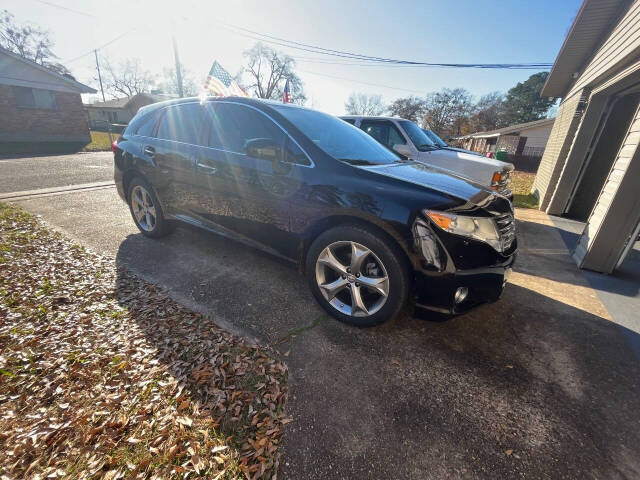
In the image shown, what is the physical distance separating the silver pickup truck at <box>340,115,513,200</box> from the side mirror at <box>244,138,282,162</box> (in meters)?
3.26

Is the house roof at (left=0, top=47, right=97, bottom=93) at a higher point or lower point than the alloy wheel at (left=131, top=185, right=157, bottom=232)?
higher

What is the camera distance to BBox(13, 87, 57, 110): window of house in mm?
16703

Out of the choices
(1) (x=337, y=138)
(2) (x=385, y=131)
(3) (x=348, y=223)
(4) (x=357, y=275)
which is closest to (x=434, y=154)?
(2) (x=385, y=131)

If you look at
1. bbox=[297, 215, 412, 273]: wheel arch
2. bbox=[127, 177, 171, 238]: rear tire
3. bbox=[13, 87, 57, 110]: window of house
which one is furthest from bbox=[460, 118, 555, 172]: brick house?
bbox=[13, 87, 57, 110]: window of house

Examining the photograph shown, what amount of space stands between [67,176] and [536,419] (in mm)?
11711

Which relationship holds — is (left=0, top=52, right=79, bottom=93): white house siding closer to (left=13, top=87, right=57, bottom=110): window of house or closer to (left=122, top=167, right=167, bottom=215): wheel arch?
(left=13, top=87, right=57, bottom=110): window of house

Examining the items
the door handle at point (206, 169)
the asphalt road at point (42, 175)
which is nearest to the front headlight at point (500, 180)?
the door handle at point (206, 169)

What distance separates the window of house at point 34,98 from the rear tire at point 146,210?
20.9 metres

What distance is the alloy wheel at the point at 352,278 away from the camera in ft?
7.24

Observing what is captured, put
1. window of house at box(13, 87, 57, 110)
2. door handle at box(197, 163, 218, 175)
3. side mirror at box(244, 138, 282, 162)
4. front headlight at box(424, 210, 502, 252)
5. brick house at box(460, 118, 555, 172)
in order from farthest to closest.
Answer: brick house at box(460, 118, 555, 172) → window of house at box(13, 87, 57, 110) → door handle at box(197, 163, 218, 175) → side mirror at box(244, 138, 282, 162) → front headlight at box(424, 210, 502, 252)

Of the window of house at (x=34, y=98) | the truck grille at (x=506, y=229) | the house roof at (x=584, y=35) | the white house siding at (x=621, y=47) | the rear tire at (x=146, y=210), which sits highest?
the house roof at (x=584, y=35)

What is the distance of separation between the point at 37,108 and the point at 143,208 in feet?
69.8

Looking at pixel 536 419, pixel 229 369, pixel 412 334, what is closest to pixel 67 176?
pixel 229 369

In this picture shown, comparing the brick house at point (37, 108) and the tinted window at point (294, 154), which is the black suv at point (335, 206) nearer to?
the tinted window at point (294, 154)
